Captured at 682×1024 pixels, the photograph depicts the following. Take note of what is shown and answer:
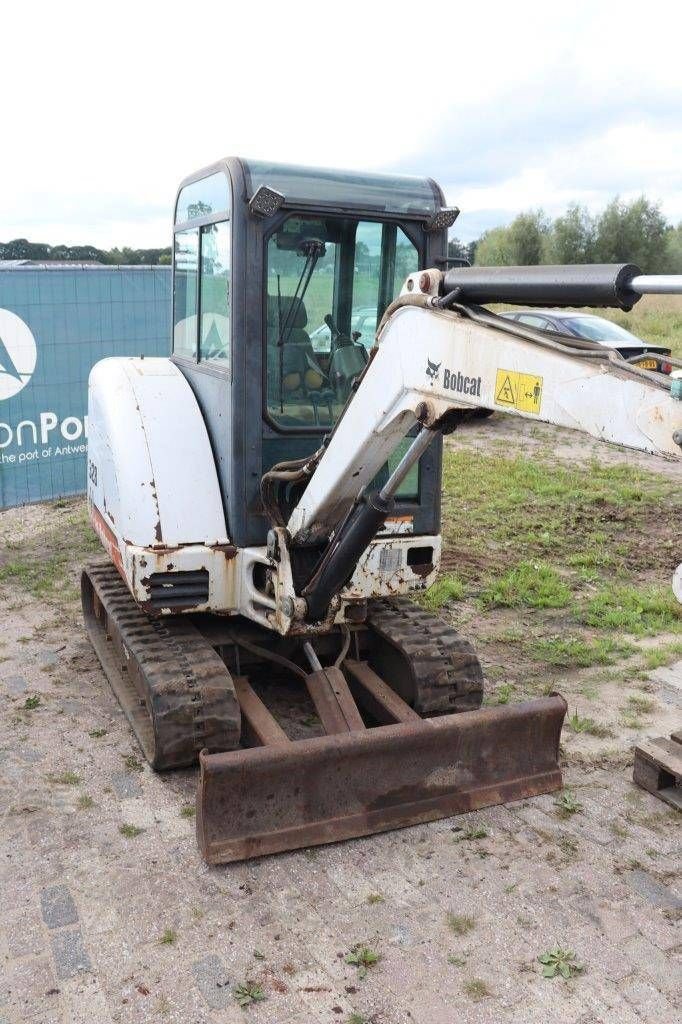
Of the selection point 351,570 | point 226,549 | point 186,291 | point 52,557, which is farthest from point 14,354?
point 351,570

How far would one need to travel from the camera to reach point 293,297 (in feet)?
14.8

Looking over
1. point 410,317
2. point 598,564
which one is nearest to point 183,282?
point 410,317

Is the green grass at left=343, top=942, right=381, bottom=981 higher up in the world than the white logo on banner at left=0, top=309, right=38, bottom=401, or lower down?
lower down

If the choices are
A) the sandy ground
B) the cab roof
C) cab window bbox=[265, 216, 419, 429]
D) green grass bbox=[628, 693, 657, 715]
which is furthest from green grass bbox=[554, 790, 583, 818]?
the cab roof

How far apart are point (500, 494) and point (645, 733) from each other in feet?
17.0

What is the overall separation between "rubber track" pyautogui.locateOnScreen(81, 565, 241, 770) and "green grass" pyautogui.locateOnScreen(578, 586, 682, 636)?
324 centimetres

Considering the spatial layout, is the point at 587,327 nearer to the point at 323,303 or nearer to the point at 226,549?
the point at 323,303

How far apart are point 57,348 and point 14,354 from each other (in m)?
0.45

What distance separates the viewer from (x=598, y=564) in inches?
317

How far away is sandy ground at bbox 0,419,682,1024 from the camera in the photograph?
3.21m

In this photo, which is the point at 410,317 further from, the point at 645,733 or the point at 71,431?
the point at 71,431

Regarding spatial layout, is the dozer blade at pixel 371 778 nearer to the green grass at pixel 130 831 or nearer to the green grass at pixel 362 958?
the green grass at pixel 130 831

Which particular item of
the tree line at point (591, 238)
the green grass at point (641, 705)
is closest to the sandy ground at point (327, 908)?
the green grass at point (641, 705)

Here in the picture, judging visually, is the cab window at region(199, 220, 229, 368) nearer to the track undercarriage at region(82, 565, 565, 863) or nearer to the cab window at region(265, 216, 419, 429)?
the cab window at region(265, 216, 419, 429)
